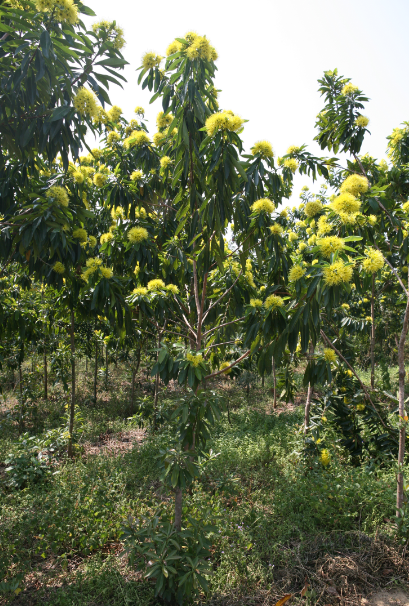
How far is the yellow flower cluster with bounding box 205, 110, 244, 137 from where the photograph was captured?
1.87m

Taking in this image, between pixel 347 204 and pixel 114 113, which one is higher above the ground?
pixel 114 113

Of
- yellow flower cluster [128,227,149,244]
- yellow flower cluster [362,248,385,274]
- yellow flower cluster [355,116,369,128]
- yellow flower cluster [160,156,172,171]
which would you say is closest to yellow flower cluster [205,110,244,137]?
yellow flower cluster [160,156,172,171]

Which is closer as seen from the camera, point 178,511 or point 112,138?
point 178,511

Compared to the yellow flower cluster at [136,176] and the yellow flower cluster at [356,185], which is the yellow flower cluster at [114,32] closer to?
the yellow flower cluster at [136,176]

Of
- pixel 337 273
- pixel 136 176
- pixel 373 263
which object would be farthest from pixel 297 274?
pixel 136 176

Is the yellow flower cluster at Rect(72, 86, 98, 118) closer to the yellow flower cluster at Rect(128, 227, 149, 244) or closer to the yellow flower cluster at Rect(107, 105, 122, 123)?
the yellow flower cluster at Rect(128, 227, 149, 244)

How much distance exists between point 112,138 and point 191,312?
2.18 metres

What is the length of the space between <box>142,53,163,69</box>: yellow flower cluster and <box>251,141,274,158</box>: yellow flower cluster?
42.0 inches

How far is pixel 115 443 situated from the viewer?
5.11 meters

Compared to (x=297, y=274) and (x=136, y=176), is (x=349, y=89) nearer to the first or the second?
(x=136, y=176)

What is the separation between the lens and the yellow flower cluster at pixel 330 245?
1.77m

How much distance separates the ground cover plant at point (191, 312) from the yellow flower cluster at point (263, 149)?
1 cm

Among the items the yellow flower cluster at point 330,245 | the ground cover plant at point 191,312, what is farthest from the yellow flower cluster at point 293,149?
the yellow flower cluster at point 330,245

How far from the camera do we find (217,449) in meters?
4.54
